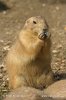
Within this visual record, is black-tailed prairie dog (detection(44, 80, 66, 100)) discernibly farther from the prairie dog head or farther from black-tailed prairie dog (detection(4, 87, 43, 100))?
the prairie dog head

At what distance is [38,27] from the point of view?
4.80 metres

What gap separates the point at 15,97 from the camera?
13.9ft

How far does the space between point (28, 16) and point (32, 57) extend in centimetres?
524

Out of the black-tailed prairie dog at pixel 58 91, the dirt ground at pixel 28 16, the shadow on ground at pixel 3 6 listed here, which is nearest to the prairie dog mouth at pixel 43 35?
the black-tailed prairie dog at pixel 58 91

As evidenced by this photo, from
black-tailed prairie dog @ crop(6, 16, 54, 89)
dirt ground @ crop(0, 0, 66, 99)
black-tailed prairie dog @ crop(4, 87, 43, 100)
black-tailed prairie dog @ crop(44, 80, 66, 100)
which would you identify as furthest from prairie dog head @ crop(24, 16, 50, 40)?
dirt ground @ crop(0, 0, 66, 99)

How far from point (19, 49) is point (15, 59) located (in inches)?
5.2

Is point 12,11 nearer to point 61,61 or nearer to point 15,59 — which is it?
point 61,61

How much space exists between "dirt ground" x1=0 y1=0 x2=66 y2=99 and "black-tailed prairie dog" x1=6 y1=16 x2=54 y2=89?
0.35 meters

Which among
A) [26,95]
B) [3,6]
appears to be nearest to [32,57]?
[26,95]

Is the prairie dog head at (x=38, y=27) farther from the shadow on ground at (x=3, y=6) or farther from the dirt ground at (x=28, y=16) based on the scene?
the shadow on ground at (x=3, y=6)

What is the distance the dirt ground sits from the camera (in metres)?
6.23

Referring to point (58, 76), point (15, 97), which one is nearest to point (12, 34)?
point (58, 76)

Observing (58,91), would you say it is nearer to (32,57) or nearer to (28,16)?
(32,57)

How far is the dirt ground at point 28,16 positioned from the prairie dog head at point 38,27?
0.89 m
